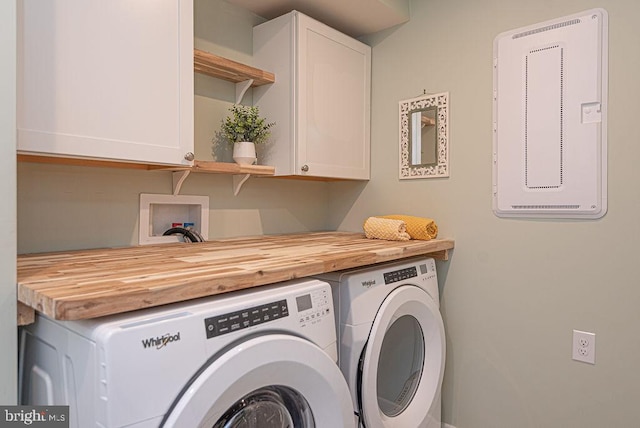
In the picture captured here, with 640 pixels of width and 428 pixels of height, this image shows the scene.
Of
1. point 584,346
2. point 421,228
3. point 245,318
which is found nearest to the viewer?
point 245,318

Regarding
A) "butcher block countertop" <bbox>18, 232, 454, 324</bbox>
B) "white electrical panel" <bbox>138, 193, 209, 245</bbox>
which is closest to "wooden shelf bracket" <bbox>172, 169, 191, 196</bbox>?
"white electrical panel" <bbox>138, 193, 209, 245</bbox>

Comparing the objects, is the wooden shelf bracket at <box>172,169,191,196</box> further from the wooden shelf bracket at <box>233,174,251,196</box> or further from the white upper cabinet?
the white upper cabinet

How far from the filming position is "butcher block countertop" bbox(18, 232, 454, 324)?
82cm

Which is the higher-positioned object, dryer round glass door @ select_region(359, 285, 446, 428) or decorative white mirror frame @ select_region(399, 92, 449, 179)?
decorative white mirror frame @ select_region(399, 92, 449, 179)

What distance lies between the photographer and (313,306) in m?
1.16

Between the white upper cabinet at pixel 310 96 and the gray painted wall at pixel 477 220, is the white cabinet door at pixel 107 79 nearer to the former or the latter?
the gray painted wall at pixel 477 220

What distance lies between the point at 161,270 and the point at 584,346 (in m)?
1.64

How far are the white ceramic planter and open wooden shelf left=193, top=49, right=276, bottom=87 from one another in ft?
1.03

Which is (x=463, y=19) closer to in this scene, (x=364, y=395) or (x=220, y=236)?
(x=220, y=236)

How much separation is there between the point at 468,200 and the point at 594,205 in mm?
511

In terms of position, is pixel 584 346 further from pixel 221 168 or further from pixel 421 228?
pixel 221 168

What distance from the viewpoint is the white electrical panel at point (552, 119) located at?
1.61m

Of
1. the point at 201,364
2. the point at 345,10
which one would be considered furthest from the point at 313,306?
the point at 345,10

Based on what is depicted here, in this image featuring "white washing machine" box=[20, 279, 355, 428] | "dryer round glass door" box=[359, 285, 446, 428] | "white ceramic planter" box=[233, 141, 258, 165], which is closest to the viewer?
"white washing machine" box=[20, 279, 355, 428]
